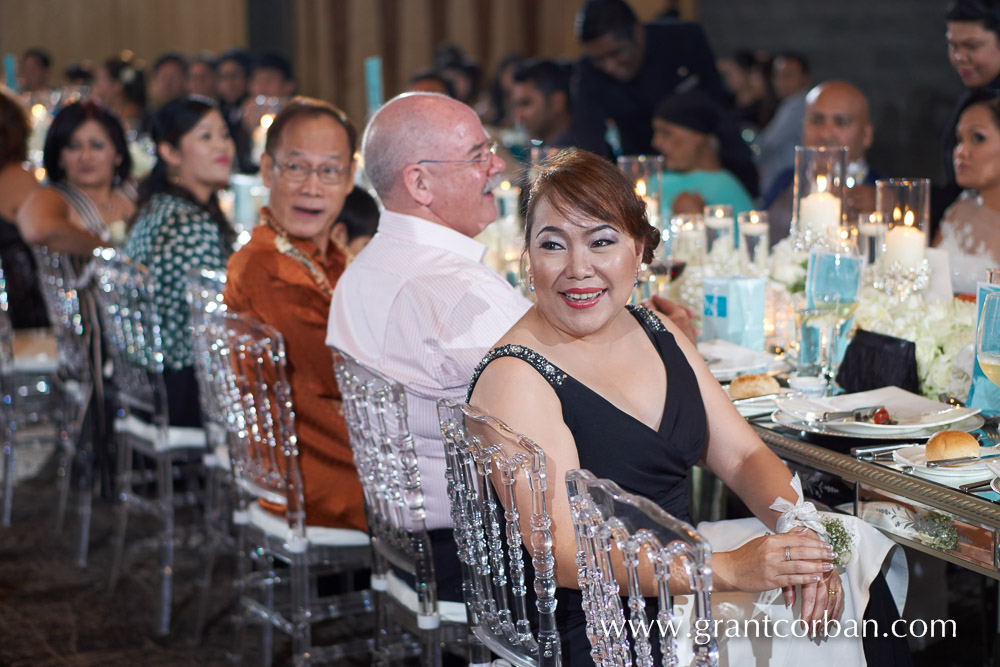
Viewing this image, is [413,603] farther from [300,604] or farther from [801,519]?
[801,519]

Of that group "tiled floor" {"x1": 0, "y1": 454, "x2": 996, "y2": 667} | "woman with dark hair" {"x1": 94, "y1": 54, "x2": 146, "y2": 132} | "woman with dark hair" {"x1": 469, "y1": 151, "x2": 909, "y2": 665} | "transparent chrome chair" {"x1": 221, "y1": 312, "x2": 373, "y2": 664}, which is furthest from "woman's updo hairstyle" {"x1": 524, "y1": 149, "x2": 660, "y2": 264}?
"woman with dark hair" {"x1": 94, "y1": 54, "x2": 146, "y2": 132}

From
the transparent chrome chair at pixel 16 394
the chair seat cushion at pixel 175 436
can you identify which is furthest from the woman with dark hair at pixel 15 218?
the chair seat cushion at pixel 175 436

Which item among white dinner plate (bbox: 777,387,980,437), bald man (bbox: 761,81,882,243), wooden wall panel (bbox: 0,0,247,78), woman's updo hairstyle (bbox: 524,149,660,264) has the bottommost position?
white dinner plate (bbox: 777,387,980,437)

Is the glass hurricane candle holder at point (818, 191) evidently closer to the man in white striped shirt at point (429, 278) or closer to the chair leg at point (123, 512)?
the man in white striped shirt at point (429, 278)

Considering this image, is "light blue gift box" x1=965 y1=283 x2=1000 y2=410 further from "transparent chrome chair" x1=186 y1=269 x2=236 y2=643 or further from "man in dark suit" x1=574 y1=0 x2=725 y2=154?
"man in dark suit" x1=574 y1=0 x2=725 y2=154

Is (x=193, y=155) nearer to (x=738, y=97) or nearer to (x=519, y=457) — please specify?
(x=519, y=457)

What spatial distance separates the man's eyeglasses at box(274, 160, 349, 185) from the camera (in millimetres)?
3113

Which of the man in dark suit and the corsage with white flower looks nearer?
the corsage with white flower

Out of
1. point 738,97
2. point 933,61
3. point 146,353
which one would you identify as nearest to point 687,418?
point 146,353

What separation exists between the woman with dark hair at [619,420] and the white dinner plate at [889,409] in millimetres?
245

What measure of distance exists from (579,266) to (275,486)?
1.19 metres

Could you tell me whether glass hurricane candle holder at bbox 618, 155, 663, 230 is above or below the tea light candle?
above

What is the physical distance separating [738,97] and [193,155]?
20.5 feet

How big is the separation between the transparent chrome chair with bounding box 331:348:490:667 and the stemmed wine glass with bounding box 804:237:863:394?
3.14ft
